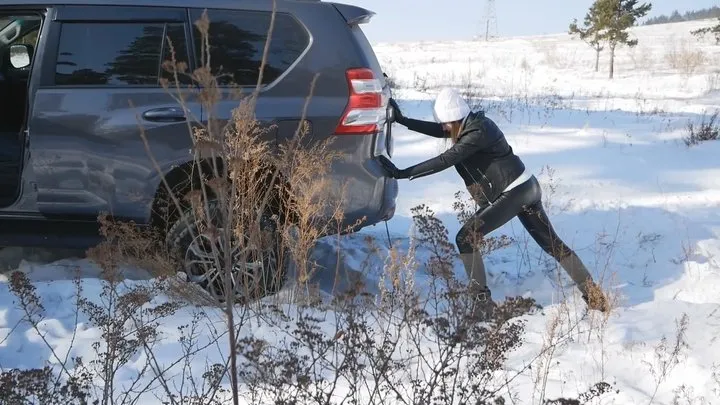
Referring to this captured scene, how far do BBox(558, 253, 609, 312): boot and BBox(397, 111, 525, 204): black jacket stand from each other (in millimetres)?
598

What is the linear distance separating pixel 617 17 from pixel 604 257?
3673cm

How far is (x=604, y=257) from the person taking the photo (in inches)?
208

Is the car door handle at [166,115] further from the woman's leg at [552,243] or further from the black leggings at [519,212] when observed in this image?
the woman's leg at [552,243]

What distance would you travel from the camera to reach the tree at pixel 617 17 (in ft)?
124

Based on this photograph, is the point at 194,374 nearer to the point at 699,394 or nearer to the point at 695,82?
the point at 699,394

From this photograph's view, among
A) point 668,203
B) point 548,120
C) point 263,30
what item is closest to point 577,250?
point 668,203

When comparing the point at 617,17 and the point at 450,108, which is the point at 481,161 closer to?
the point at 450,108

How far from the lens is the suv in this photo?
3869 mm

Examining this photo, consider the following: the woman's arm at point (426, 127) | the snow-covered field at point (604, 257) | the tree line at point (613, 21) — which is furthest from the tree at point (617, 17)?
the woman's arm at point (426, 127)

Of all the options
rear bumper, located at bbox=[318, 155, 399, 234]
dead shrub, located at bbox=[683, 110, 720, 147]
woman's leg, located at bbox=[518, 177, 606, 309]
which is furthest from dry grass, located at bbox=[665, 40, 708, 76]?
rear bumper, located at bbox=[318, 155, 399, 234]

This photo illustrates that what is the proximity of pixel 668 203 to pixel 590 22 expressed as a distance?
36.3 metres

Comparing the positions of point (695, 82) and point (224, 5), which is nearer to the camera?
point (224, 5)

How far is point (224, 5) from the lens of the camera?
3.96 m

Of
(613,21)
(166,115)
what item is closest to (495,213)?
(166,115)
